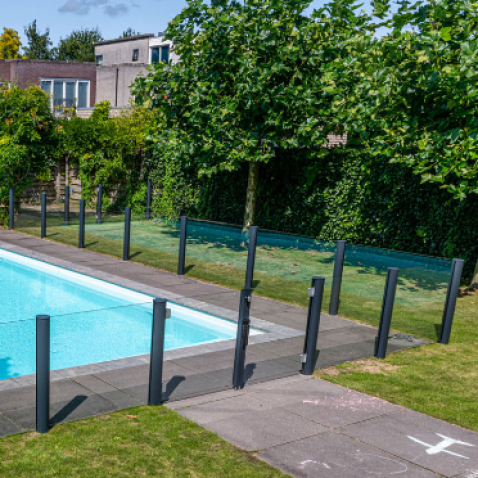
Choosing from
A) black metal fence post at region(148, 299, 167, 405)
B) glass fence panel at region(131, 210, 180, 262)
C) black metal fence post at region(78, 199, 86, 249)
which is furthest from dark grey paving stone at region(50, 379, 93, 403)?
black metal fence post at region(78, 199, 86, 249)

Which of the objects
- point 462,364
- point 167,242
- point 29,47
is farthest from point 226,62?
point 29,47

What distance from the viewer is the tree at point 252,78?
536 inches

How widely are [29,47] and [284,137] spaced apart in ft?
281

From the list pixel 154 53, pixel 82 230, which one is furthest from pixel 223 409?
pixel 154 53

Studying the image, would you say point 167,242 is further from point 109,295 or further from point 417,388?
point 417,388

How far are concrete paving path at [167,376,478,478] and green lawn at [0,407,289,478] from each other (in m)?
0.22

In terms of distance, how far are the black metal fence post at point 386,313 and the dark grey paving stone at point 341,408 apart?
1614 millimetres

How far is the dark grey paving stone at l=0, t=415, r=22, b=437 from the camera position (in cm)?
489

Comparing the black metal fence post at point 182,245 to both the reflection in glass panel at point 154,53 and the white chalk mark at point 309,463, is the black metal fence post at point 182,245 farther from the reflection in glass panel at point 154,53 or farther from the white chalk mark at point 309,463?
the reflection in glass panel at point 154,53

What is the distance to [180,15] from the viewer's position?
14.2 meters

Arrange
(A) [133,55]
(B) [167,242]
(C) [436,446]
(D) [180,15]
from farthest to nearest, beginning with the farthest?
(A) [133,55]
(D) [180,15]
(B) [167,242]
(C) [436,446]

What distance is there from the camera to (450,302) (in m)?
8.66

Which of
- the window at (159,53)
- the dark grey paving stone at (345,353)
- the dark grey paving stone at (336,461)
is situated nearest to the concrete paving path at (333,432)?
the dark grey paving stone at (336,461)

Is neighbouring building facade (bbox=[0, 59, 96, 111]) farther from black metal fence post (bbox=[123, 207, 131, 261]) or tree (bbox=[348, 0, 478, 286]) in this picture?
tree (bbox=[348, 0, 478, 286])
